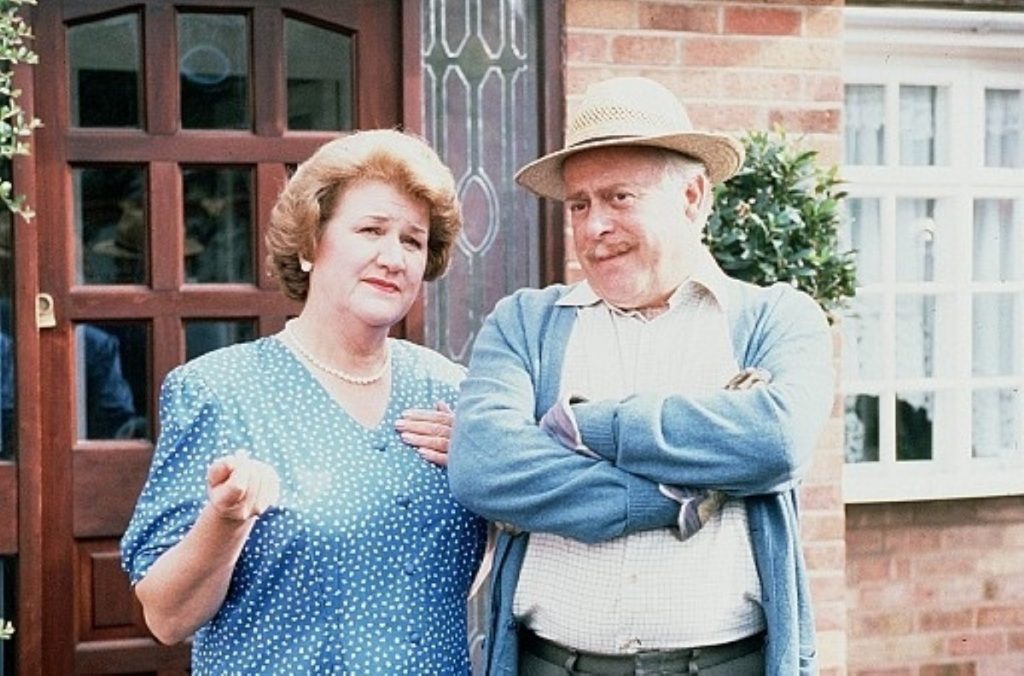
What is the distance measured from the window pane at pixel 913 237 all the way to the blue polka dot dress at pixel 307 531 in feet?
10.8

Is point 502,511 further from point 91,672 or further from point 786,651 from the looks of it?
point 91,672

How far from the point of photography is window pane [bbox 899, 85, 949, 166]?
5582 mm

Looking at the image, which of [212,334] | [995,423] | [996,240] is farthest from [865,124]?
[212,334]

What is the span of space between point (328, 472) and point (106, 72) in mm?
2139

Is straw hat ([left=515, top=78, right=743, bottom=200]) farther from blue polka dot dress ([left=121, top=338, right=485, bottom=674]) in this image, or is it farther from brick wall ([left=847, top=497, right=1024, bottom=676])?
brick wall ([left=847, top=497, right=1024, bottom=676])

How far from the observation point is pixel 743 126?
468 centimetres

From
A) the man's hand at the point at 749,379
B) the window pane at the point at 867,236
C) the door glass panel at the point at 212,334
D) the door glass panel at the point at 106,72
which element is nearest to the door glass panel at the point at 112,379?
the door glass panel at the point at 212,334

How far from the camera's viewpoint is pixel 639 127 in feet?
8.79

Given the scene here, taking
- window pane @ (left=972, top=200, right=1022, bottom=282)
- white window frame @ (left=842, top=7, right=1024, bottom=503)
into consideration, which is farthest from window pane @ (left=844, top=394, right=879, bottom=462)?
window pane @ (left=972, top=200, right=1022, bottom=282)

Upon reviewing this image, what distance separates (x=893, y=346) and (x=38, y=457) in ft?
9.99

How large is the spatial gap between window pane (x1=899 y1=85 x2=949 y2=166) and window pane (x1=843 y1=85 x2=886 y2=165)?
0.09m

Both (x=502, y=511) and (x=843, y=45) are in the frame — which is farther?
(x=843, y=45)

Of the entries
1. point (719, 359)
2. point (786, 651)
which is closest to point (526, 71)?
point (719, 359)

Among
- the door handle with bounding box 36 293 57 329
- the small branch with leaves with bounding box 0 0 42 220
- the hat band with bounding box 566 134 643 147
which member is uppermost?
the small branch with leaves with bounding box 0 0 42 220
